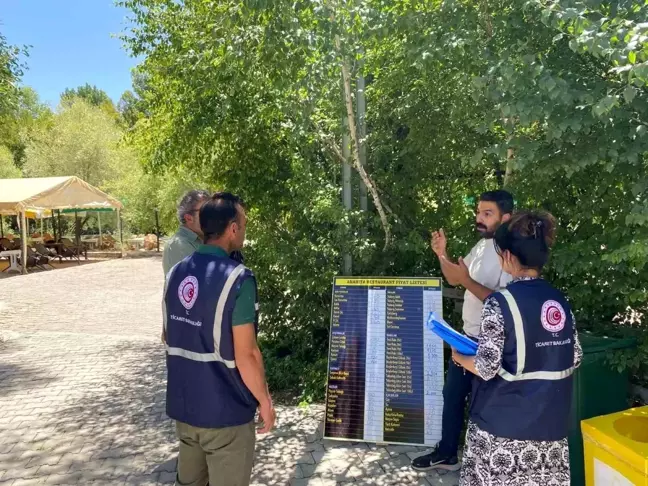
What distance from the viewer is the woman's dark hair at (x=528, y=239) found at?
83.4 inches

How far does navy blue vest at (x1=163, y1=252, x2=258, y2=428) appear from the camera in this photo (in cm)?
225


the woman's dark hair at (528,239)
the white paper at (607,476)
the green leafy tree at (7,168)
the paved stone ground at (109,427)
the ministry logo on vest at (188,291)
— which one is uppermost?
the green leafy tree at (7,168)

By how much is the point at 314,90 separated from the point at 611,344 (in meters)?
2.61

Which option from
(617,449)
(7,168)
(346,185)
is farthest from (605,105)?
(7,168)

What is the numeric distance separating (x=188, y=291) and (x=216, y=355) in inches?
12.2

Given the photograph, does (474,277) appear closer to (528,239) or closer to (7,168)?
(528,239)

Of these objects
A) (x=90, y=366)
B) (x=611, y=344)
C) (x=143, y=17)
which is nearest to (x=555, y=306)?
(x=611, y=344)

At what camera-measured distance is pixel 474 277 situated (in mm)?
3084

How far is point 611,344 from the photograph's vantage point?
122 inches

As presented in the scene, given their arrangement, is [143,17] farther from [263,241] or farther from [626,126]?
[626,126]

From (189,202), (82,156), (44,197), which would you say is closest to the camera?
(189,202)

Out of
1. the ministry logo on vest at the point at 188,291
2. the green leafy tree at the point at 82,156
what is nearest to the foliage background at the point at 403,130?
the ministry logo on vest at the point at 188,291

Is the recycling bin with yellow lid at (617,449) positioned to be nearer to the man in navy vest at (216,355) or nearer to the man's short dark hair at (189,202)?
the man in navy vest at (216,355)

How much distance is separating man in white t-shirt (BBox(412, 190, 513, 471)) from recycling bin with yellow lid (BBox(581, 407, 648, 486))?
2.65 feet
